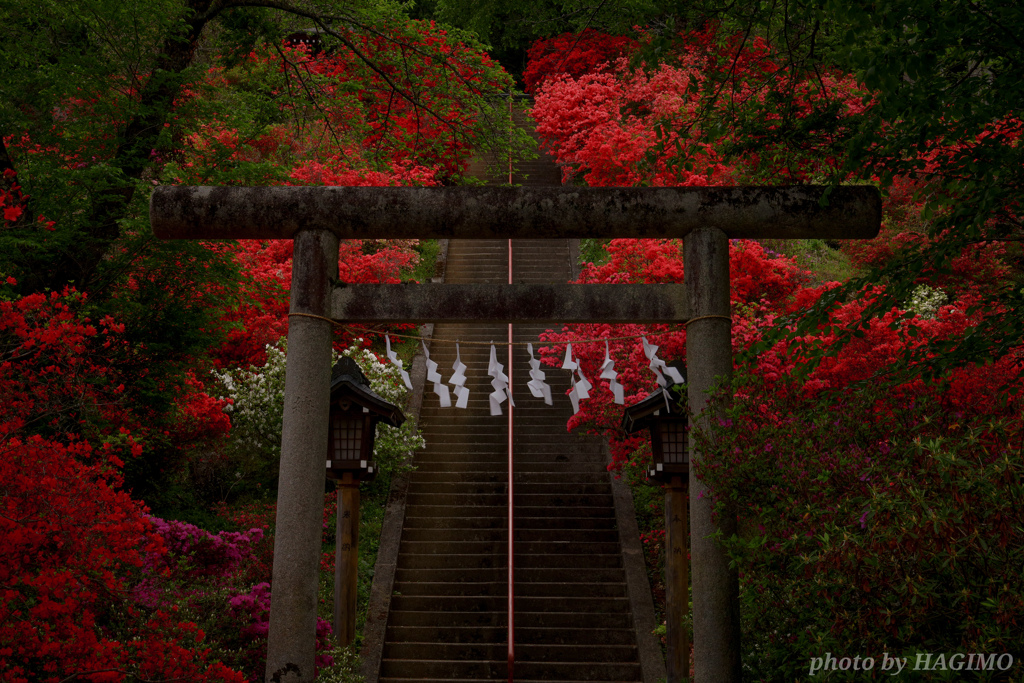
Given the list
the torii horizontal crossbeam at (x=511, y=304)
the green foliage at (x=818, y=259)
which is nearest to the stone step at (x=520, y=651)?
the torii horizontal crossbeam at (x=511, y=304)

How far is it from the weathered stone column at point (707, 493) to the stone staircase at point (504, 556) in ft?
11.4

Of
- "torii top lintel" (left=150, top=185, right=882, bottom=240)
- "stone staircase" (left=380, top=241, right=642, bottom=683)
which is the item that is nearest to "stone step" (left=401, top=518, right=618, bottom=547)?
"stone staircase" (left=380, top=241, right=642, bottom=683)

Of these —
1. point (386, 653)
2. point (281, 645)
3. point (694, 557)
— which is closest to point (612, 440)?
point (386, 653)

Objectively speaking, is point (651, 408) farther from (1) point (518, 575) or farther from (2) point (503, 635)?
(1) point (518, 575)

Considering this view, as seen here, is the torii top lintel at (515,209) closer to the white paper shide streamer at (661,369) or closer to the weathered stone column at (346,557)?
the white paper shide streamer at (661,369)

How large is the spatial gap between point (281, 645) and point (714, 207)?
12.3ft

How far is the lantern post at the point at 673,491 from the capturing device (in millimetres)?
6859

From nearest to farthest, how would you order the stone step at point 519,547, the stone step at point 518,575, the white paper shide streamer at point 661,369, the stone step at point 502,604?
the white paper shide streamer at point 661,369
the stone step at point 502,604
the stone step at point 518,575
the stone step at point 519,547

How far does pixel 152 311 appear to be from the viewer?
868cm

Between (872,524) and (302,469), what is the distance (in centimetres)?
318

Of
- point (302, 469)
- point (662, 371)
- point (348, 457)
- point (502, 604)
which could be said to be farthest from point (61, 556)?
point (502, 604)

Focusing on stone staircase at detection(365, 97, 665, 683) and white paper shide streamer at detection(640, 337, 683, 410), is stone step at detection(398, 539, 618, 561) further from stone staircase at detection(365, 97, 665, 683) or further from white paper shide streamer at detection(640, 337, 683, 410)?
white paper shide streamer at detection(640, 337, 683, 410)

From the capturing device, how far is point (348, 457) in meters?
7.57

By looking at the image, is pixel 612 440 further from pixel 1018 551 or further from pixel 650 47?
pixel 1018 551
